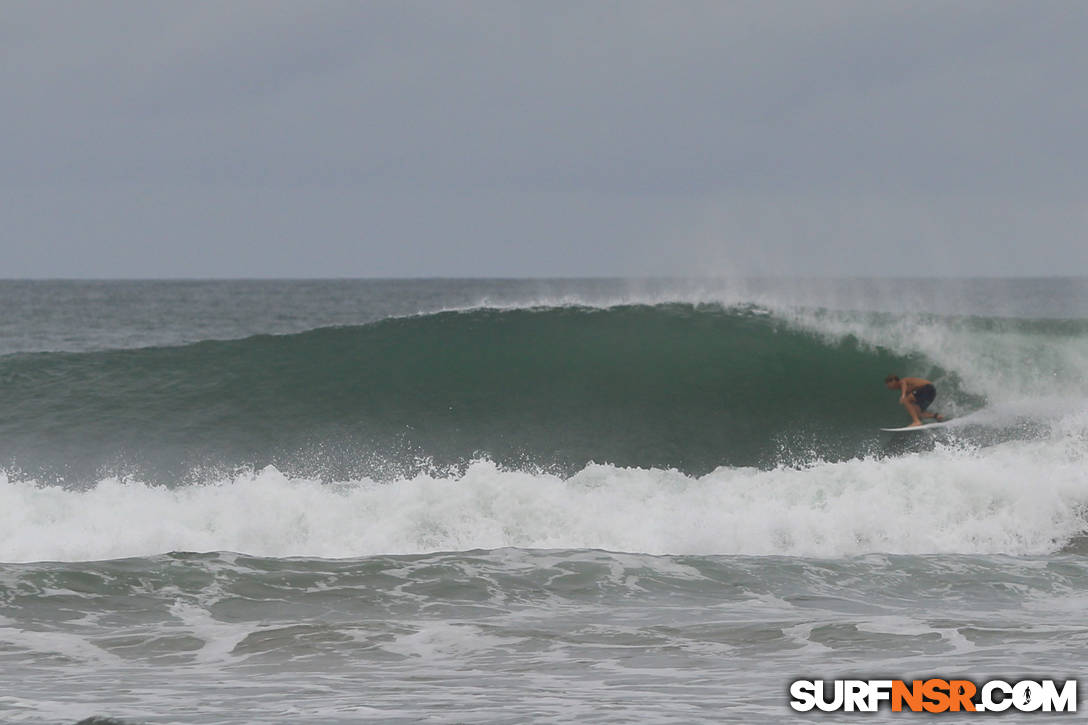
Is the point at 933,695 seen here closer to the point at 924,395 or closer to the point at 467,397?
the point at 924,395

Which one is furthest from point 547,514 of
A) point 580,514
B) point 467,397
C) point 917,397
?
point 917,397

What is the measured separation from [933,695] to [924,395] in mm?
10685

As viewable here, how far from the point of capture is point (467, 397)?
1906 centimetres

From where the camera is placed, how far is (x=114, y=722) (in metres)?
6.43

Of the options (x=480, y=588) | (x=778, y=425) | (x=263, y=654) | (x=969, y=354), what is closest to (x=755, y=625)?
(x=480, y=588)

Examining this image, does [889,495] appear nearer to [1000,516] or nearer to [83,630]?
[1000,516]

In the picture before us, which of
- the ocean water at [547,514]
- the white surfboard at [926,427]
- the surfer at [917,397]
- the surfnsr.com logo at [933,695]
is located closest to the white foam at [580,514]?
the ocean water at [547,514]

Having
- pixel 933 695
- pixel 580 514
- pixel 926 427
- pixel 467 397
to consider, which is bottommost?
pixel 933 695

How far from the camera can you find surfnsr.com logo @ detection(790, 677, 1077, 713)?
696 centimetres

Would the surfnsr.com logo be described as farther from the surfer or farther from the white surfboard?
the surfer

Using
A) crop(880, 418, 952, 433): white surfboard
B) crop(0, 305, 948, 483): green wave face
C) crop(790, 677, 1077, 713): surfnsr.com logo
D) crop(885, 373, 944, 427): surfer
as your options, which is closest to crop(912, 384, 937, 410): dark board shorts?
crop(885, 373, 944, 427): surfer

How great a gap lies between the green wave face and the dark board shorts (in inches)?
19.8

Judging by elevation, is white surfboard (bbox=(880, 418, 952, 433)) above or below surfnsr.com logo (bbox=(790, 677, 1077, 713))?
above

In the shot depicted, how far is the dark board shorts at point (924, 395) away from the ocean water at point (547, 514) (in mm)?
690
